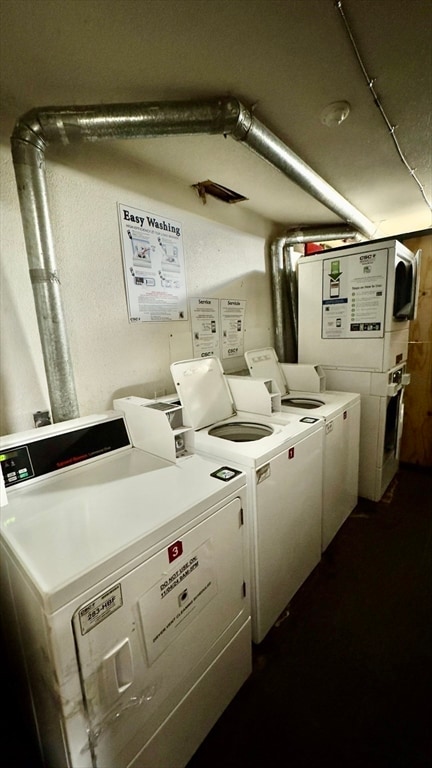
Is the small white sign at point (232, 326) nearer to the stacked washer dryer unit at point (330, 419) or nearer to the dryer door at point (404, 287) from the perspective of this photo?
the stacked washer dryer unit at point (330, 419)

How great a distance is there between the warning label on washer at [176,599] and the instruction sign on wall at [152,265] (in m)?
1.29

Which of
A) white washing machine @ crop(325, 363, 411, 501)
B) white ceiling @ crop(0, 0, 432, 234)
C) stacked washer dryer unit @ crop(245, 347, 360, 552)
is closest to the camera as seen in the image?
white ceiling @ crop(0, 0, 432, 234)

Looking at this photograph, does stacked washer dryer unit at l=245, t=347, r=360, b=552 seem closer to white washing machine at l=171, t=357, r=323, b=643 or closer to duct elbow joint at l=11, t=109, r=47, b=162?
white washing machine at l=171, t=357, r=323, b=643

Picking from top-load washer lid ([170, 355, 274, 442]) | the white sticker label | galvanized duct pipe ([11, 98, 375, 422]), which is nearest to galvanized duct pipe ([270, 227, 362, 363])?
top-load washer lid ([170, 355, 274, 442])

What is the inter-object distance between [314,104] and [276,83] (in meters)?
0.24

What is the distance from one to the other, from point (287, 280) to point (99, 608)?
2806mm

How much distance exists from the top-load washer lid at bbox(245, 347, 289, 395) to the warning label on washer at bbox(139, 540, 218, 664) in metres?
1.49

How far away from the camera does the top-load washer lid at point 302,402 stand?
2213 millimetres

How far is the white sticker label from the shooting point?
0.68 metres

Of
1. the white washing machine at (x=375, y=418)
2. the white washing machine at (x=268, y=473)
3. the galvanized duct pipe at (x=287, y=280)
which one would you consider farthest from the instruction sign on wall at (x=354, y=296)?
the white washing machine at (x=268, y=473)

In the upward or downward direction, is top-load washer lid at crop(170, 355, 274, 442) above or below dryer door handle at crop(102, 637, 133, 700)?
above

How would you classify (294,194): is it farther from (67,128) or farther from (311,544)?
(311,544)

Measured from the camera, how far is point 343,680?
125 centimetres

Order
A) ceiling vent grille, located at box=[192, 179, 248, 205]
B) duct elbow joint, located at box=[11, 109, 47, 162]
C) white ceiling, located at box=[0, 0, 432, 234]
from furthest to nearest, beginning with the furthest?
ceiling vent grille, located at box=[192, 179, 248, 205]
duct elbow joint, located at box=[11, 109, 47, 162]
white ceiling, located at box=[0, 0, 432, 234]
